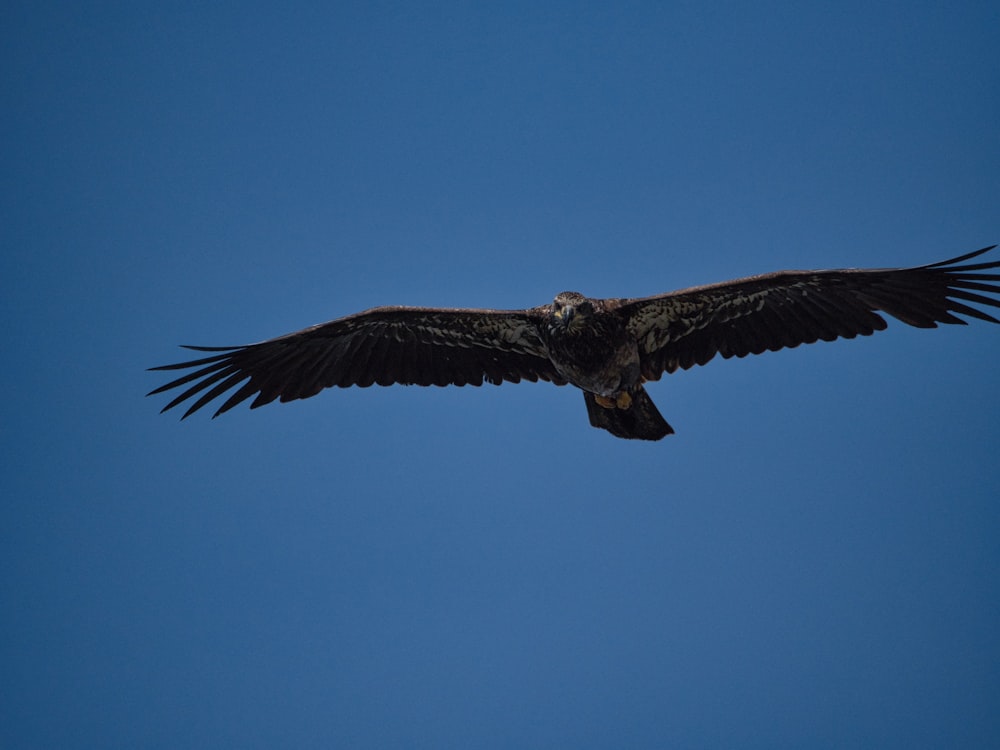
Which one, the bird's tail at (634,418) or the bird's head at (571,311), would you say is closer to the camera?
the bird's head at (571,311)

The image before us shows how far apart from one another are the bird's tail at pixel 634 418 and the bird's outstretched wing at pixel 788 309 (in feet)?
1.03

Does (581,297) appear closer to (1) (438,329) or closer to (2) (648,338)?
(2) (648,338)

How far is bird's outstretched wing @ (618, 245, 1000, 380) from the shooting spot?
1104cm

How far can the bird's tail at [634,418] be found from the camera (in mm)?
11664

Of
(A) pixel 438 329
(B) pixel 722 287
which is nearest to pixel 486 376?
(A) pixel 438 329

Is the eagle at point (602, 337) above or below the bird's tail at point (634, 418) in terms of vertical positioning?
above

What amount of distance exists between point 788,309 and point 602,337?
2134mm

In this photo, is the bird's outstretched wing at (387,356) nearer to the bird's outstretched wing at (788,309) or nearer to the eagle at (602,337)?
the eagle at (602,337)

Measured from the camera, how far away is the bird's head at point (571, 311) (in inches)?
431

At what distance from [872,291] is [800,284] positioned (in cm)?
74

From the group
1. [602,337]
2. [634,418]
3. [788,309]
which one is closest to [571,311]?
[602,337]

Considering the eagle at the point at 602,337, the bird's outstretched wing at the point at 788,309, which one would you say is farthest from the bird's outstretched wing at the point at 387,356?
the bird's outstretched wing at the point at 788,309

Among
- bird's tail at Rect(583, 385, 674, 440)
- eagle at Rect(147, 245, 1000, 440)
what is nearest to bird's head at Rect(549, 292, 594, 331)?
eagle at Rect(147, 245, 1000, 440)

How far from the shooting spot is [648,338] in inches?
461
